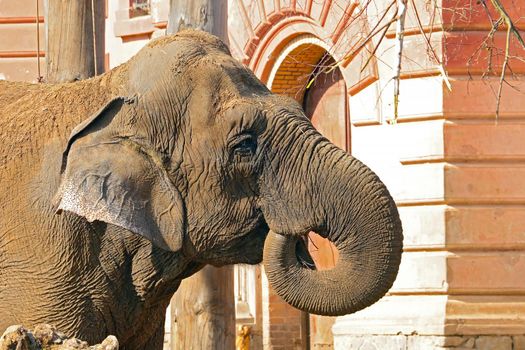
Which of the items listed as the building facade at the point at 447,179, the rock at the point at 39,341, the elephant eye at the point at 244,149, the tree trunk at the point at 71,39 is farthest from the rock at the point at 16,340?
the building facade at the point at 447,179

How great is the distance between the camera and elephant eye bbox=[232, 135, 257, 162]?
26.7ft

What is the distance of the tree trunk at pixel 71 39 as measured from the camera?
1086cm

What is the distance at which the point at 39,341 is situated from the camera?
5.38 m

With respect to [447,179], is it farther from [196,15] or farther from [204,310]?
[196,15]

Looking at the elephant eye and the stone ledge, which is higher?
the elephant eye

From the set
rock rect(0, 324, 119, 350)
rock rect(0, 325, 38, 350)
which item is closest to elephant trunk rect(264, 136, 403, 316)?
rock rect(0, 324, 119, 350)

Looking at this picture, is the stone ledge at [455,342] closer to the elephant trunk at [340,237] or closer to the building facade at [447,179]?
the building facade at [447,179]

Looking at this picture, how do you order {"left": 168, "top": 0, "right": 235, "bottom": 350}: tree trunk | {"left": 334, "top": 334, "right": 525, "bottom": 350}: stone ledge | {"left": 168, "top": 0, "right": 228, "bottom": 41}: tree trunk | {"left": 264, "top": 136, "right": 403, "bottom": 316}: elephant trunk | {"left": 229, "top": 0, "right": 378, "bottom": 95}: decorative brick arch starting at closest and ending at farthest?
1. {"left": 264, "top": 136, "right": 403, "bottom": 316}: elephant trunk
2. {"left": 168, "top": 0, "right": 228, "bottom": 41}: tree trunk
3. {"left": 168, "top": 0, "right": 235, "bottom": 350}: tree trunk
4. {"left": 334, "top": 334, "right": 525, "bottom": 350}: stone ledge
5. {"left": 229, "top": 0, "right": 378, "bottom": 95}: decorative brick arch

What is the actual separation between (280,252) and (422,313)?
357 inches

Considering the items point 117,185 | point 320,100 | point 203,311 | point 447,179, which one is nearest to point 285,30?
point 320,100

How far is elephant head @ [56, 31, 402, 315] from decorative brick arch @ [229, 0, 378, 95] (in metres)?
9.50

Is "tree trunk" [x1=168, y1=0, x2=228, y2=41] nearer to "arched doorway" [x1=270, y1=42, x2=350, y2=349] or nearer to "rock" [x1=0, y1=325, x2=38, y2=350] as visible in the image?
"rock" [x1=0, y1=325, x2=38, y2=350]

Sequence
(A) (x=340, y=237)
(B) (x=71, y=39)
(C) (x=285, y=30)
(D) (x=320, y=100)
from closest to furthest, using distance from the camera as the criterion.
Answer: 1. (A) (x=340, y=237)
2. (B) (x=71, y=39)
3. (C) (x=285, y=30)
4. (D) (x=320, y=100)

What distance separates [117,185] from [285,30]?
11.3 meters
